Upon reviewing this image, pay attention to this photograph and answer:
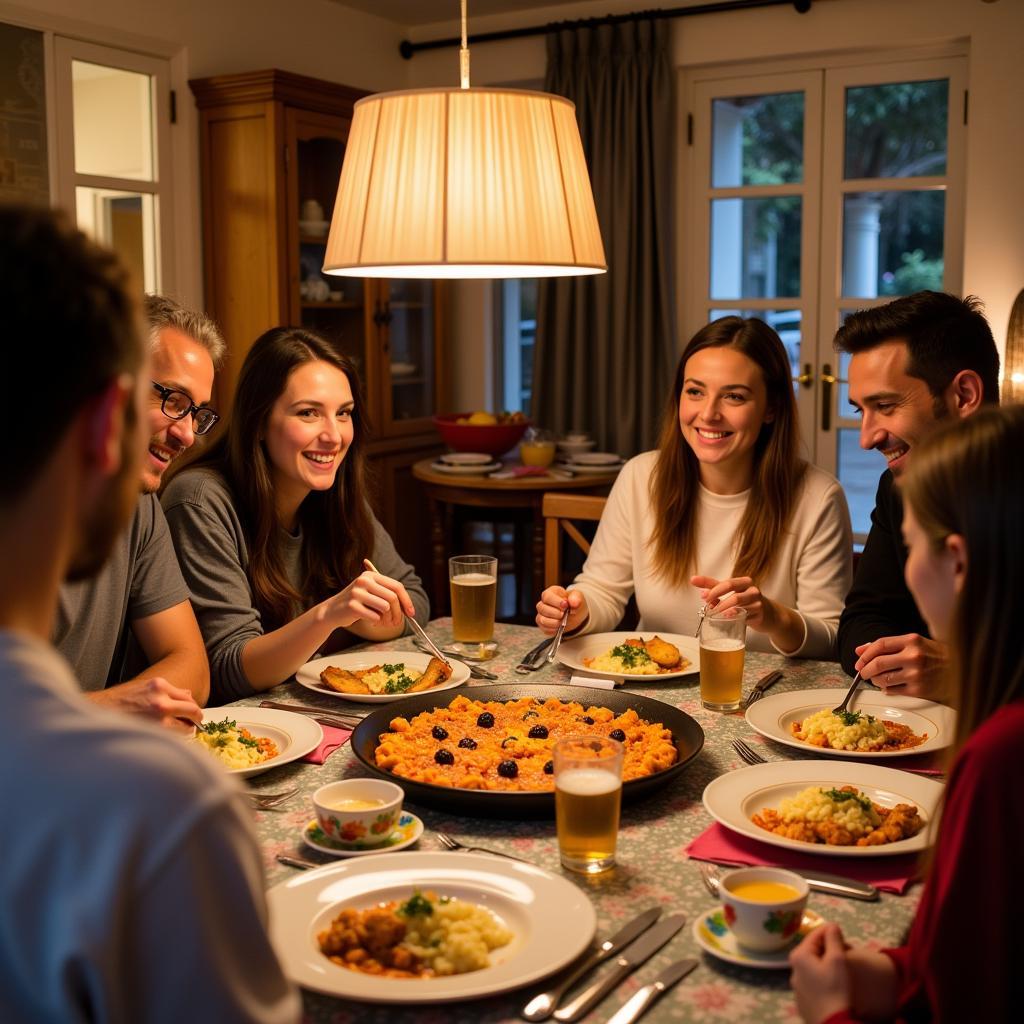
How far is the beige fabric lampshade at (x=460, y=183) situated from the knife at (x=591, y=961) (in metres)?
0.84

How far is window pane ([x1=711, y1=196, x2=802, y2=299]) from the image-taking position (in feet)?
17.0

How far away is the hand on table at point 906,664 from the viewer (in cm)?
180

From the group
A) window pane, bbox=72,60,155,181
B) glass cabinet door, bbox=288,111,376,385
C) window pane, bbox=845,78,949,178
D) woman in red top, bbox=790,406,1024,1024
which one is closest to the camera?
woman in red top, bbox=790,406,1024,1024

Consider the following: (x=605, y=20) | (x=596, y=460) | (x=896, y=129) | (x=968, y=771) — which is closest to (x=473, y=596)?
(x=968, y=771)

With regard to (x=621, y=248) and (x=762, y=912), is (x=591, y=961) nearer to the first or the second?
(x=762, y=912)

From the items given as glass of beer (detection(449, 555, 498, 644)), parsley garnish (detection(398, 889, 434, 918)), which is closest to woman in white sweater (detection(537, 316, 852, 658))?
glass of beer (detection(449, 555, 498, 644))

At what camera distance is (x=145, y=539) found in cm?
208

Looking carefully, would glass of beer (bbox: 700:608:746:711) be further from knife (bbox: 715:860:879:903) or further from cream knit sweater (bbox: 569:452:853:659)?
knife (bbox: 715:860:879:903)

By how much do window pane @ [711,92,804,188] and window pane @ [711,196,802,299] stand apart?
0.33 ft

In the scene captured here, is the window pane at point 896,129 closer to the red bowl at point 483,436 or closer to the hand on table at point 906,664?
the red bowl at point 483,436

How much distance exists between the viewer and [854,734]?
170cm

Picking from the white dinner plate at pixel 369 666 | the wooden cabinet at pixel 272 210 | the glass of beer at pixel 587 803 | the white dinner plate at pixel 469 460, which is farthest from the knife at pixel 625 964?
the white dinner plate at pixel 469 460

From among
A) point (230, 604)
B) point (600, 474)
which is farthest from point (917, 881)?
point (600, 474)

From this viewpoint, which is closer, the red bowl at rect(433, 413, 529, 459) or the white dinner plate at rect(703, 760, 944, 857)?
the white dinner plate at rect(703, 760, 944, 857)
